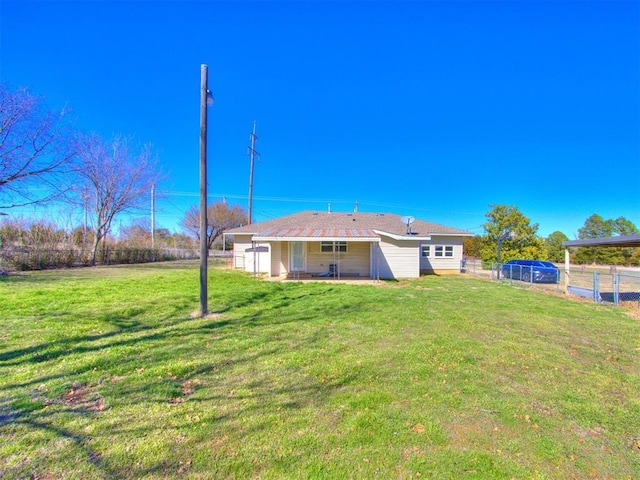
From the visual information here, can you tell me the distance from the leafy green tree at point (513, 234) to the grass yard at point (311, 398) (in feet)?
63.8

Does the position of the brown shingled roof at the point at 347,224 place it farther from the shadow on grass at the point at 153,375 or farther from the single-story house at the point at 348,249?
the shadow on grass at the point at 153,375

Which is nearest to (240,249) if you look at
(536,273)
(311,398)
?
(311,398)

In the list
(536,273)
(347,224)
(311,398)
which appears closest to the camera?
(311,398)

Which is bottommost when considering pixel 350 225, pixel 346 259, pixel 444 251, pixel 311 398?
pixel 311 398

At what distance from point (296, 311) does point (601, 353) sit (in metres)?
5.61

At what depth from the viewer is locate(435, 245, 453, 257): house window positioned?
18000mm

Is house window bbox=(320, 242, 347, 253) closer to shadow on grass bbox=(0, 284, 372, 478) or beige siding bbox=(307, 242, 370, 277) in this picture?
beige siding bbox=(307, 242, 370, 277)

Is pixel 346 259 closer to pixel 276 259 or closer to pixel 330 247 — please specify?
pixel 330 247

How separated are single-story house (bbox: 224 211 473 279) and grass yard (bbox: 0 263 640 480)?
24.6 ft

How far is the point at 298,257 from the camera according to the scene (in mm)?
15516

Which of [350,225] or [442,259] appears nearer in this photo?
[442,259]

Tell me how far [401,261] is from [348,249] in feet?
9.64

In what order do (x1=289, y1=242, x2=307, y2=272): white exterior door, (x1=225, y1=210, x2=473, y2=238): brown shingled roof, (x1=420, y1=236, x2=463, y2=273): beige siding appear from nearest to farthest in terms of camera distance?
1. (x1=289, y1=242, x2=307, y2=272): white exterior door
2. (x1=225, y1=210, x2=473, y2=238): brown shingled roof
3. (x1=420, y1=236, x2=463, y2=273): beige siding

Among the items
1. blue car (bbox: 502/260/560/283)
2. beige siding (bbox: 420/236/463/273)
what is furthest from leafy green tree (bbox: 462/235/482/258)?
blue car (bbox: 502/260/560/283)
